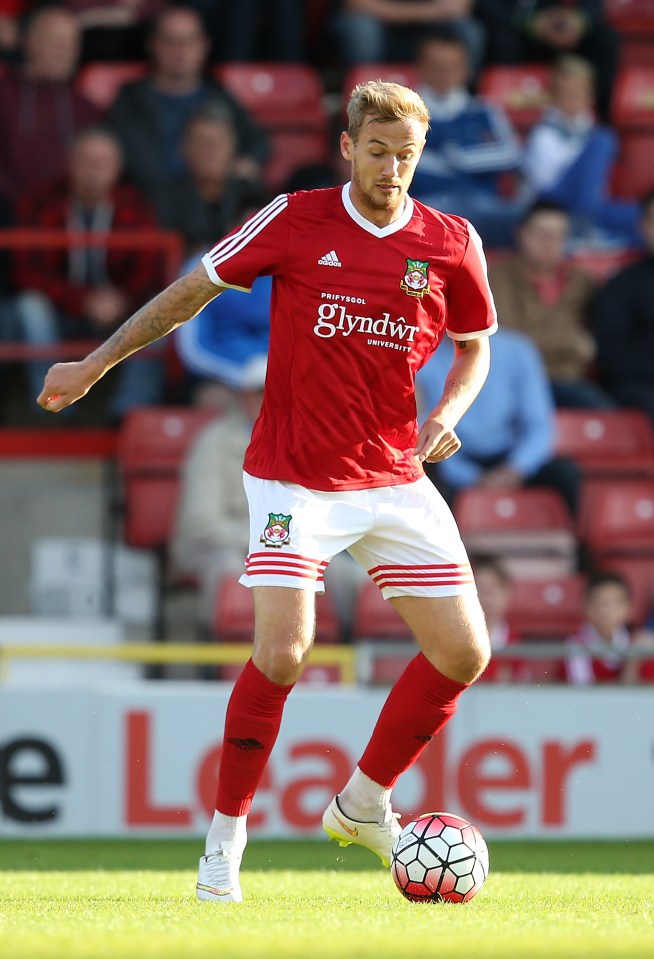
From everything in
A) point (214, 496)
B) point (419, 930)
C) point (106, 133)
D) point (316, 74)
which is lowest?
point (419, 930)

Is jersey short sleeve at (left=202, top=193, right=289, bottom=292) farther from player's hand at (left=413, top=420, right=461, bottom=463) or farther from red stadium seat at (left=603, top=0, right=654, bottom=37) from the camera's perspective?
red stadium seat at (left=603, top=0, right=654, bottom=37)

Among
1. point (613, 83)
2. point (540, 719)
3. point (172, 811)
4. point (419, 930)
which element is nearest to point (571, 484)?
point (540, 719)

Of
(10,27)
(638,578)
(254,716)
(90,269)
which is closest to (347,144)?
(254,716)

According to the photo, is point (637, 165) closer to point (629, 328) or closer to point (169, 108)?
point (629, 328)

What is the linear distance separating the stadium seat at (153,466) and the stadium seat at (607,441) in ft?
7.60

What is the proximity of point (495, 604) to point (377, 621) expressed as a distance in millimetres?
699

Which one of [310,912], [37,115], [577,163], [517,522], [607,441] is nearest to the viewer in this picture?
[310,912]

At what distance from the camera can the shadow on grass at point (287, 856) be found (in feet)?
22.4

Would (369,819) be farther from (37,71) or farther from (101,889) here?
(37,71)

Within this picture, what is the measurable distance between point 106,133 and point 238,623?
340cm

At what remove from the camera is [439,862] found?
4973 mm

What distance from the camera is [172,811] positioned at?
27.1 feet

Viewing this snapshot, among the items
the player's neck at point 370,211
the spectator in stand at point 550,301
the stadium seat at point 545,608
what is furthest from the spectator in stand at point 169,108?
the player's neck at point 370,211

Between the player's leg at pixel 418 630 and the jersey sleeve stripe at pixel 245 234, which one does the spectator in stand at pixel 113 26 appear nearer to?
the jersey sleeve stripe at pixel 245 234
